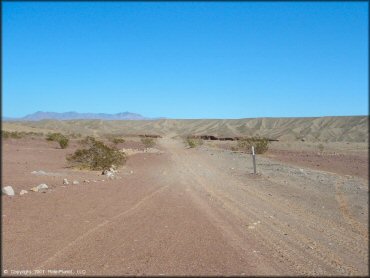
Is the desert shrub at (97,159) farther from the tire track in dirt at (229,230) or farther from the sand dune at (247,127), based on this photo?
the sand dune at (247,127)

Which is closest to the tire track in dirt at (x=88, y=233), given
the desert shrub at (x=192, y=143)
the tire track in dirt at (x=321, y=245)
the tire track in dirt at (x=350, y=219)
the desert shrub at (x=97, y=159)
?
the tire track in dirt at (x=321, y=245)

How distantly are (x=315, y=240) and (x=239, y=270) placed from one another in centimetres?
234

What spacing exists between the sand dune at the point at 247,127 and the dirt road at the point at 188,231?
7623 centimetres

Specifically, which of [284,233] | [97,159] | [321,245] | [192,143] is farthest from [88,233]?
[192,143]

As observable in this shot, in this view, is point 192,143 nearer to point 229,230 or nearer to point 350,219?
point 350,219

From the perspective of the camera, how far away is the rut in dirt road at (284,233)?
6.55 meters

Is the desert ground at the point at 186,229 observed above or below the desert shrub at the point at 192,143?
above

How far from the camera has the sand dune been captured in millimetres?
105312

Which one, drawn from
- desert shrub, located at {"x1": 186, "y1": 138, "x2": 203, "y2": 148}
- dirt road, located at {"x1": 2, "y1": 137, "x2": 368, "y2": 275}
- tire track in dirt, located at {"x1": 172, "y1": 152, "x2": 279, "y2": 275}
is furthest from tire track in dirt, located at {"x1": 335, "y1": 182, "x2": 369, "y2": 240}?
desert shrub, located at {"x1": 186, "y1": 138, "x2": 203, "y2": 148}

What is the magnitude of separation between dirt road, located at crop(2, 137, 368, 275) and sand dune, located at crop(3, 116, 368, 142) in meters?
76.2

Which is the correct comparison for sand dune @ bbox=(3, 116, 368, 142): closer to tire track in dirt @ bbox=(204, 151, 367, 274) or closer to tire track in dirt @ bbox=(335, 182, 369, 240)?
tire track in dirt @ bbox=(335, 182, 369, 240)

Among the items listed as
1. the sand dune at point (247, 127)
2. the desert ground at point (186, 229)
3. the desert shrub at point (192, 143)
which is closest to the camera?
the desert ground at point (186, 229)

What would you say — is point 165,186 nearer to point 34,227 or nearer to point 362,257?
point 34,227

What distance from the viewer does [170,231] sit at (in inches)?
360
